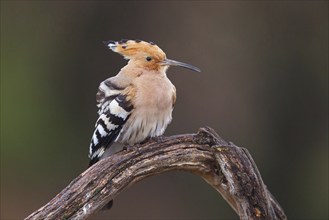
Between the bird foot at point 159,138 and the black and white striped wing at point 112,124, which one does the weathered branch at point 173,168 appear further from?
the black and white striped wing at point 112,124

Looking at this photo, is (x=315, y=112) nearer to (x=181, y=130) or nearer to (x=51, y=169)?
(x=181, y=130)

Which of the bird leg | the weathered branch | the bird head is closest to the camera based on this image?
the weathered branch

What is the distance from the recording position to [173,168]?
2525mm

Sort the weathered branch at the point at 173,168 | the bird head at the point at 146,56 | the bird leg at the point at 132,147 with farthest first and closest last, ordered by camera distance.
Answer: the bird head at the point at 146,56, the bird leg at the point at 132,147, the weathered branch at the point at 173,168

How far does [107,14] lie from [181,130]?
0.85 meters

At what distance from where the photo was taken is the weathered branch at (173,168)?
2.42 m

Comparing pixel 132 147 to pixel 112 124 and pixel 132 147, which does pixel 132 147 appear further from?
pixel 112 124

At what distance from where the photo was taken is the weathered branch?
2.42m

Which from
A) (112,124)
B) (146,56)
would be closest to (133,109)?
(112,124)

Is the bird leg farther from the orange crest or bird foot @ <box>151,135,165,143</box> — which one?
the orange crest

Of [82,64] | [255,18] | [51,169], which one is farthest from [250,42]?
[51,169]

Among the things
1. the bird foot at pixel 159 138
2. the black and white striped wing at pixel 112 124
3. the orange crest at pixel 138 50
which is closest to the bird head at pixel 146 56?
the orange crest at pixel 138 50

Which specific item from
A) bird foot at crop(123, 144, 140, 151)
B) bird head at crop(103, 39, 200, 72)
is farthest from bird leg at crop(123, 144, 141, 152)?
bird head at crop(103, 39, 200, 72)

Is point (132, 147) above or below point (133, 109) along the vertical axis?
below
